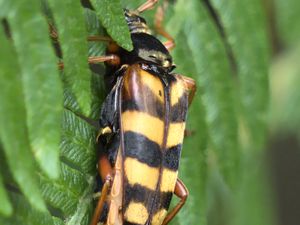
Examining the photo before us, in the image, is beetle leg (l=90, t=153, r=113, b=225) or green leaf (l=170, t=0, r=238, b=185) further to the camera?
green leaf (l=170, t=0, r=238, b=185)

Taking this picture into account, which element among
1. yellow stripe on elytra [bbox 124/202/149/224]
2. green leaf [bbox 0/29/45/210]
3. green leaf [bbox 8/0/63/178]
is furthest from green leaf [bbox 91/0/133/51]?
yellow stripe on elytra [bbox 124/202/149/224]

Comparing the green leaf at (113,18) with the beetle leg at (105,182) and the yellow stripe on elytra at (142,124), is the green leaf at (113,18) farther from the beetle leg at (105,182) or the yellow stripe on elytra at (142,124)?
the beetle leg at (105,182)

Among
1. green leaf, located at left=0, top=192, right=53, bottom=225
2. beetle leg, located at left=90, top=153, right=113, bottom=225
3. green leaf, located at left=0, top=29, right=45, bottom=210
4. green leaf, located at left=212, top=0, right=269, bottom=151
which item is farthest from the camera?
green leaf, located at left=212, top=0, right=269, bottom=151

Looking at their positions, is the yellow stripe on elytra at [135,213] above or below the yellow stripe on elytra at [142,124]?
below

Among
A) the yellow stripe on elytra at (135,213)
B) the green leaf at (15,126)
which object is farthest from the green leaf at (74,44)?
the yellow stripe on elytra at (135,213)

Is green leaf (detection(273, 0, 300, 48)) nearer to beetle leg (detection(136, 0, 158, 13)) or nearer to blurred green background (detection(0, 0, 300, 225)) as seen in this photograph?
blurred green background (detection(0, 0, 300, 225))

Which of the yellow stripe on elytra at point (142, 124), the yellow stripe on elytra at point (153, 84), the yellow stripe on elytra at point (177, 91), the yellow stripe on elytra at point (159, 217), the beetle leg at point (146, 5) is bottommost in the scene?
the yellow stripe on elytra at point (159, 217)

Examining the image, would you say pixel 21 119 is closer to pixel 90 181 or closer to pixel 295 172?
pixel 90 181

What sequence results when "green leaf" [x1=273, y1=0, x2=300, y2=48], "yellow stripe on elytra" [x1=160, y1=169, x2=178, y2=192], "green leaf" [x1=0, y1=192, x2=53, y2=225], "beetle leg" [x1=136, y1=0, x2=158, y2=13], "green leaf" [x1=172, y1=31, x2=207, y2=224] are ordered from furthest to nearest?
"green leaf" [x1=273, y1=0, x2=300, y2=48] → "beetle leg" [x1=136, y1=0, x2=158, y2=13] → "green leaf" [x1=172, y1=31, x2=207, y2=224] → "yellow stripe on elytra" [x1=160, y1=169, x2=178, y2=192] → "green leaf" [x1=0, y1=192, x2=53, y2=225]

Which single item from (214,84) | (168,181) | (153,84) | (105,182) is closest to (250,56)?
A: (214,84)
